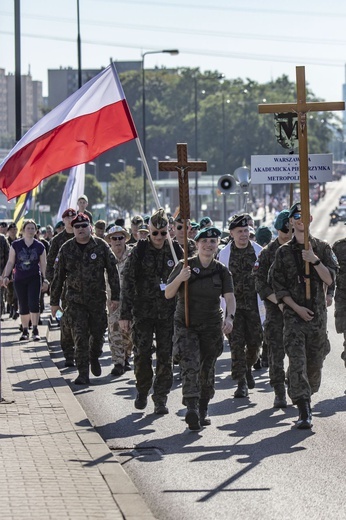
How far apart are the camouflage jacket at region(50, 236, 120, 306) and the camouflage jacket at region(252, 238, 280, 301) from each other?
2228mm

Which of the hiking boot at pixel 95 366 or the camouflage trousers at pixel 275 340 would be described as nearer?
the camouflage trousers at pixel 275 340

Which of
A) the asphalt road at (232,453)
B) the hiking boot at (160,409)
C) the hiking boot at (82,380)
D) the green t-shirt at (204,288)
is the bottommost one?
the asphalt road at (232,453)

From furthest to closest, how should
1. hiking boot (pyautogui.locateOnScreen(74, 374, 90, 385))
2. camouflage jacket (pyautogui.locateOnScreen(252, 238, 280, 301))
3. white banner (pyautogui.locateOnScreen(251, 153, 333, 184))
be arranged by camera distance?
white banner (pyautogui.locateOnScreen(251, 153, 333, 184)) < hiking boot (pyautogui.locateOnScreen(74, 374, 90, 385)) < camouflage jacket (pyautogui.locateOnScreen(252, 238, 280, 301))

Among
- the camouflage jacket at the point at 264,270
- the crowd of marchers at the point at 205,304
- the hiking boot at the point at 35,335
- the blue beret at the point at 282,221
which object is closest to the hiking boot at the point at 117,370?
the crowd of marchers at the point at 205,304

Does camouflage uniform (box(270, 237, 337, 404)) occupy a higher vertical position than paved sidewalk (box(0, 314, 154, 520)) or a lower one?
higher

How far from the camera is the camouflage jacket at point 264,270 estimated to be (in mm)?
11922

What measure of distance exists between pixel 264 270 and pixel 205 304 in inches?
41.8

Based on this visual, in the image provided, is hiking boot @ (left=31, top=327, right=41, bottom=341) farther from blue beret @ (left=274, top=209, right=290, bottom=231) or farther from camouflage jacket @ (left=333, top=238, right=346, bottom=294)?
blue beret @ (left=274, top=209, right=290, bottom=231)

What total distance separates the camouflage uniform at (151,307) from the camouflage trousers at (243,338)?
1301mm

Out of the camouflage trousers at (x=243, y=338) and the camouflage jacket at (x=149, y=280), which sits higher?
the camouflage jacket at (x=149, y=280)

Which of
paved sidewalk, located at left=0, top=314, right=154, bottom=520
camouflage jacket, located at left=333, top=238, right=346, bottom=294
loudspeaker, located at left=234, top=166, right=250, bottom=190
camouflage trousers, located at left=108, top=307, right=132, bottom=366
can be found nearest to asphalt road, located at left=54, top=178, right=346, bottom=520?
paved sidewalk, located at left=0, top=314, right=154, bottom=520

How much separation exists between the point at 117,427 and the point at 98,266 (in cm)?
298

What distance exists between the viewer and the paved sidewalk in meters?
7.81

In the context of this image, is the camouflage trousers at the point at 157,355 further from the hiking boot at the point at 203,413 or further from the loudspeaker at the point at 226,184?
the loudspeaker at the point at 226,184
